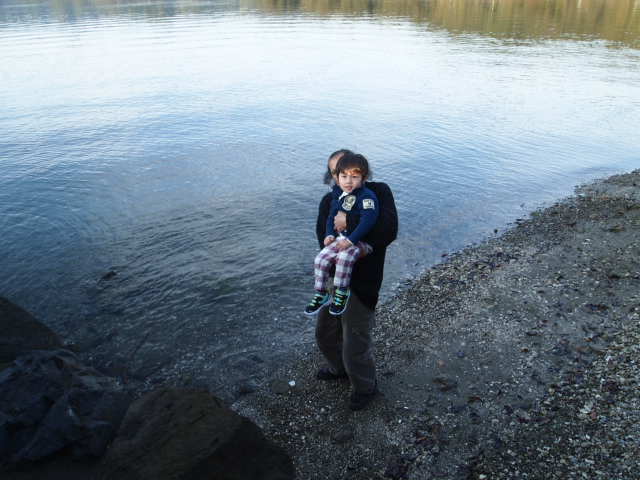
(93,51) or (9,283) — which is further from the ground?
(93,51)

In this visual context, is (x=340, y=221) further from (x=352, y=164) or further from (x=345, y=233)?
(x=352, y=164)

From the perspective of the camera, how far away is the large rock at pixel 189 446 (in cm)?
487

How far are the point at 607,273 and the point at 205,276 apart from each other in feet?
30.2

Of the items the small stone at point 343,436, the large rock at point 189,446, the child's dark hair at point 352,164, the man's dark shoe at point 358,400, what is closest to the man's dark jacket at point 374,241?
the child's dark hair at point 352,164

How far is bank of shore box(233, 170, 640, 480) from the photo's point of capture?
5.76 m

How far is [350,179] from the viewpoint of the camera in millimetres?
5551

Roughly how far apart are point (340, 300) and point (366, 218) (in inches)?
43.7

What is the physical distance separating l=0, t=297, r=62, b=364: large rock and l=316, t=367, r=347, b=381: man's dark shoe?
4.59 meters

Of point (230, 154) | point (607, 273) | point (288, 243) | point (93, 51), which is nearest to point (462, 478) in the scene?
point (607, 273)

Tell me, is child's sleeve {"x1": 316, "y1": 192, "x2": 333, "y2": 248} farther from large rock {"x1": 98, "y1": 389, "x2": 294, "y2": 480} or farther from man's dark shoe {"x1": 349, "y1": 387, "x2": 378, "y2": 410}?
large rock {"x1": 98, "y1": 389, "x2": 294, "y2": 480}

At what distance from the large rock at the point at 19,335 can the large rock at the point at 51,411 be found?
0.92 metres

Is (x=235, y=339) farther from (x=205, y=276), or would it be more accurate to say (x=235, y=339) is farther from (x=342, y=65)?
(x=342, y=65)

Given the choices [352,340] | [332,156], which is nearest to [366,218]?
[332,156]

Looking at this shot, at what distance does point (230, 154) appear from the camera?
2008 centimetres
